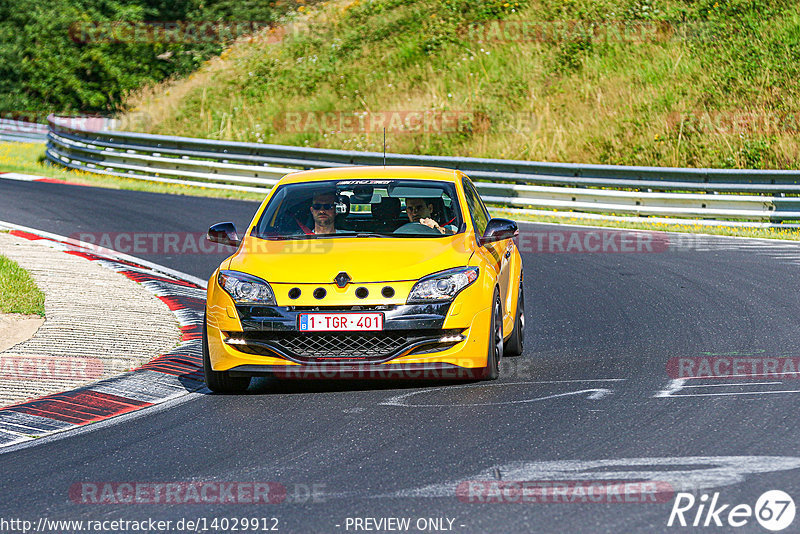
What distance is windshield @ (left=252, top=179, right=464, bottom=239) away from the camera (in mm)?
8828

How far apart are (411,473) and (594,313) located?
5796 millimetres

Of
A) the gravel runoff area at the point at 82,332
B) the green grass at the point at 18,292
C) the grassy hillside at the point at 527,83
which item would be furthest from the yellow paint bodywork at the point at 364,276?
the grassy hillside at the point at 527,83

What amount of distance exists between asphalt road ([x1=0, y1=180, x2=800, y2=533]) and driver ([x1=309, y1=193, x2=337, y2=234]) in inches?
48.8

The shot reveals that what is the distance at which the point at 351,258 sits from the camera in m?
7.94

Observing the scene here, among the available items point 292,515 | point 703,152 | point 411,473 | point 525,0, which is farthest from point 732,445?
point 525,0

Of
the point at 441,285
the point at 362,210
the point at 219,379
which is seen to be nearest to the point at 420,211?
the point at 362,210

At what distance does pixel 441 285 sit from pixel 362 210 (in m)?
1.51

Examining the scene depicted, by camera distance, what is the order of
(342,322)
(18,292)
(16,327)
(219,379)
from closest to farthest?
1. (342,322)
2. (219,379)
3. (16,327)
4. (18,292)

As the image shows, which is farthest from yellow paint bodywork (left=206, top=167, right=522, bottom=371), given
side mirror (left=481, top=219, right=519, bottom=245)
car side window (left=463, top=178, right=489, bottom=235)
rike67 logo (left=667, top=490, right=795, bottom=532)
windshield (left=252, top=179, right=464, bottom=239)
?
rike67 logo (left=667, top=490, right=795, bottom=532)

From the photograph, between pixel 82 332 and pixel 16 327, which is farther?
pixel 16 327

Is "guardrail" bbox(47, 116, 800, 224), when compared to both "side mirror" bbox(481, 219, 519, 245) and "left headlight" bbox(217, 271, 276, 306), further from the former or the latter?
"left headlight" bbox(217, 271, 276, 306)

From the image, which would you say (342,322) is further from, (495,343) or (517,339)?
(517,339)

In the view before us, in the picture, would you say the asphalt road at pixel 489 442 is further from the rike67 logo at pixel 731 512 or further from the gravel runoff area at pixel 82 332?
the gravel runoff area at pixel 82 332

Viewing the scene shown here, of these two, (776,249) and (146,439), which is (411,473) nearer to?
(146,439)
